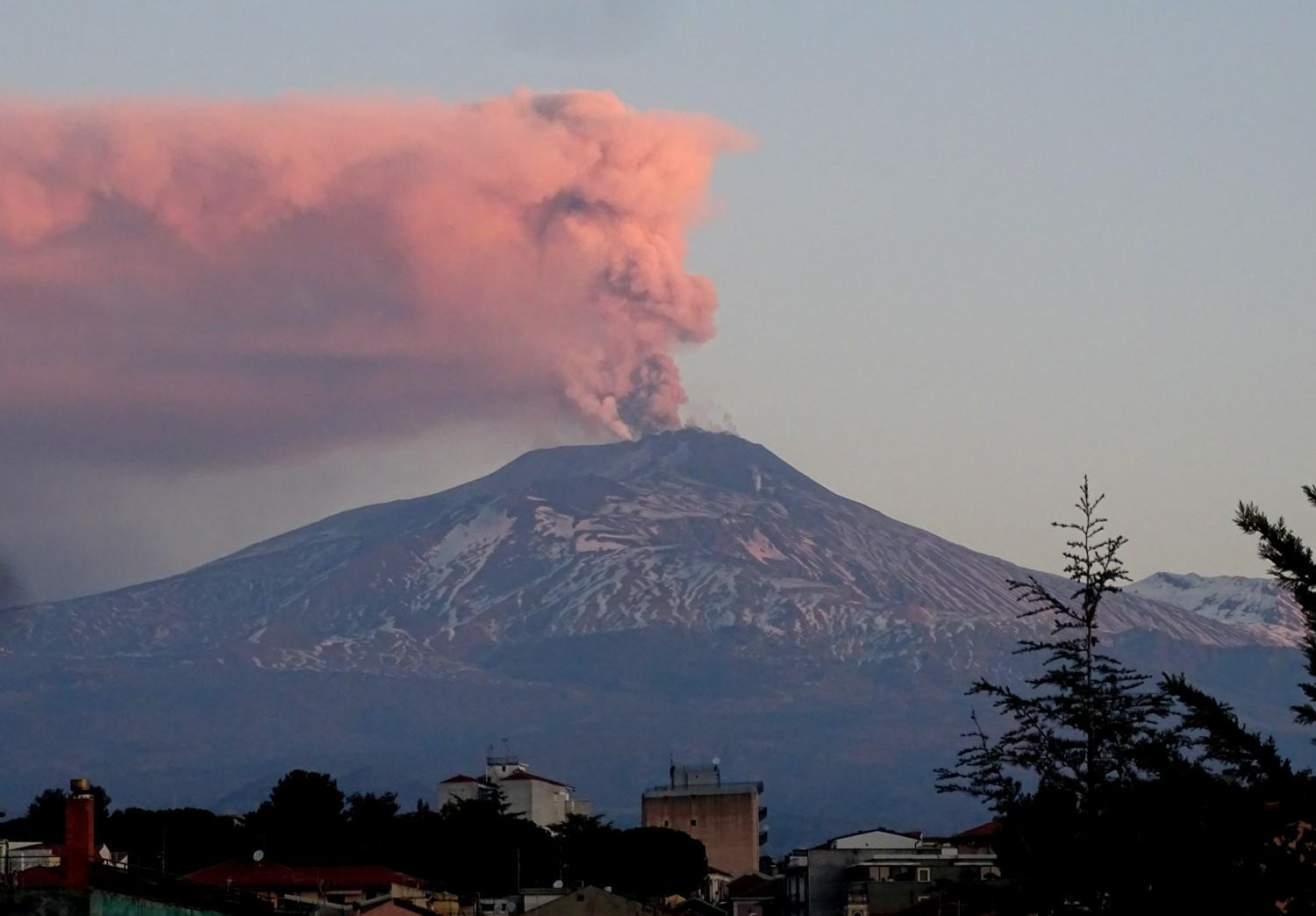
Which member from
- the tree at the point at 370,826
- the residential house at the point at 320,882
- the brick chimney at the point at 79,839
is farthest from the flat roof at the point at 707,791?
the brick chimney at the point at 79,839

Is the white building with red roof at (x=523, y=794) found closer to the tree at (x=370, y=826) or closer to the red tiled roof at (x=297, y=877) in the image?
the tree at (x=370, y=826)

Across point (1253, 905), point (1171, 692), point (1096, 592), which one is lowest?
point (1253, 905)

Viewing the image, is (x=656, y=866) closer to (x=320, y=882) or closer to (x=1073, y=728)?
(x=320, y=882)

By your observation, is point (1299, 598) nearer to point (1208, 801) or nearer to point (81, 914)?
point (1208, 801)

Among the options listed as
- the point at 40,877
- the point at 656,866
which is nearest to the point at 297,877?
the point at 656,866

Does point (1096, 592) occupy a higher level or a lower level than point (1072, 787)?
higher

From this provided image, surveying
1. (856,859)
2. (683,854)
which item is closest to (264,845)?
(683,854)

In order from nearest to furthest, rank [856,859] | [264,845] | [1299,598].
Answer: [1299,598] → [856,859] → [264,845]

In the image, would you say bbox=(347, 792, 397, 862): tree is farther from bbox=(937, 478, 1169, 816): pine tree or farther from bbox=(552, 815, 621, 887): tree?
bbox=(937, 478, 1169, 816): pine tree
